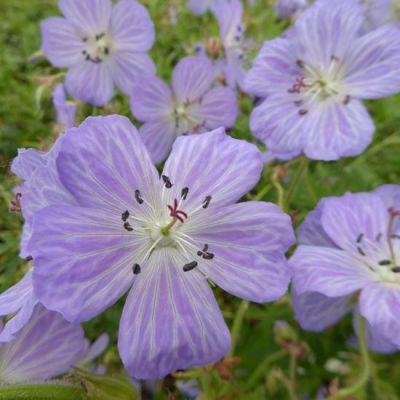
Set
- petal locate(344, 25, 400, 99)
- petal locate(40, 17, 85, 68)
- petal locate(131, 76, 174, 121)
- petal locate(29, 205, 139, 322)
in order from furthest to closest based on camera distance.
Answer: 1. petal locate(40, 17, 85, 68)
2. petal locate(131, 76, 174, 121)
3. petal locate(344, 25, 400, 99)
4. petal locate(29, 205, 139, 322)

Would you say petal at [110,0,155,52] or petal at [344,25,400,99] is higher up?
petal at [110,0,155,52]

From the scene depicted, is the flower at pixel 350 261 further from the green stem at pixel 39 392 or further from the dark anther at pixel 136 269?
the green stem at pixel 39 392

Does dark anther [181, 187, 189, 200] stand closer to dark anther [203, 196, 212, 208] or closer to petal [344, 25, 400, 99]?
dark anther [203, 196, 212, 208]

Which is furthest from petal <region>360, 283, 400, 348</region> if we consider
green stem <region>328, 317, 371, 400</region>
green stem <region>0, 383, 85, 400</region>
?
green stem <region>0, 383, 85, 400</region>

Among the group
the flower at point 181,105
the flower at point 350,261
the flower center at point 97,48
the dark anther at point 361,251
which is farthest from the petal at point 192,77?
the dark anther at point 361,251

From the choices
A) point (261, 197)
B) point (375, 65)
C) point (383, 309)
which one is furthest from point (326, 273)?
point (375, 65)

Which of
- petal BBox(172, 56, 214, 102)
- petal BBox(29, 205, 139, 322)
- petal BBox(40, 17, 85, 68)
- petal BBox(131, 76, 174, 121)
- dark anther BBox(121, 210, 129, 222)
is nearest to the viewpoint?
petal BBox(29, 205, 139, 322)

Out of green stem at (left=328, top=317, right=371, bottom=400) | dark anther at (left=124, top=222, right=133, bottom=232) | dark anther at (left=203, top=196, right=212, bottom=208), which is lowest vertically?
green stem at (left=328, top=317, right=371, bottom=400)
